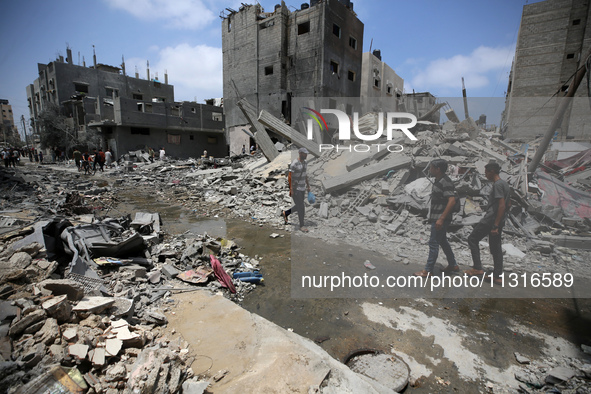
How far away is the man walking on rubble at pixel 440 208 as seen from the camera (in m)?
3.91

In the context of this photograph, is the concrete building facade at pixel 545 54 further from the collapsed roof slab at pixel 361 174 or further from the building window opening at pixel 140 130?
the building window opening at pixel 140 130

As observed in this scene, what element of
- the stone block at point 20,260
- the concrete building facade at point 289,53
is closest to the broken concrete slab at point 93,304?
the stone block at point 20,260

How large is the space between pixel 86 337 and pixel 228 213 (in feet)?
21.2

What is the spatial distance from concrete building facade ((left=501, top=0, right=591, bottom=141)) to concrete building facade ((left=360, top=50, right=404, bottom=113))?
32.0ft

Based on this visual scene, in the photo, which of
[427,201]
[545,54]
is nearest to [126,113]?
[427,201]

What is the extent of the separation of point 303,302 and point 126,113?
2482 cm

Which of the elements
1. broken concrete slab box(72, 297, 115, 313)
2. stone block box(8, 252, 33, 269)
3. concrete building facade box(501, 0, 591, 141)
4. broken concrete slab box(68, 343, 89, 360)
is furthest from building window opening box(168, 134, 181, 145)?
concrete building facade box(501, 0, 591, 141)

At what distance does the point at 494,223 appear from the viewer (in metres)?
3.91

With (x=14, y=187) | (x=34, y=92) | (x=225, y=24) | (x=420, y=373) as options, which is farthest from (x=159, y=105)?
(x=420, y=373)

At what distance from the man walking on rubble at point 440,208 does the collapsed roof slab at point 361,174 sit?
286 cm

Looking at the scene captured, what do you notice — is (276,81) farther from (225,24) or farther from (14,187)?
(14,187)

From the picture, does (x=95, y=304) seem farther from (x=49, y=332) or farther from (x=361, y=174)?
(x=361, y=174)

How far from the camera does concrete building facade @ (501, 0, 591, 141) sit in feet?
53.0

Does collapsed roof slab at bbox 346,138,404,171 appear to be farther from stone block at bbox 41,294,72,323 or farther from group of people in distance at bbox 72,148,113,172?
group of people in distance at bbox 72,148,113,172
